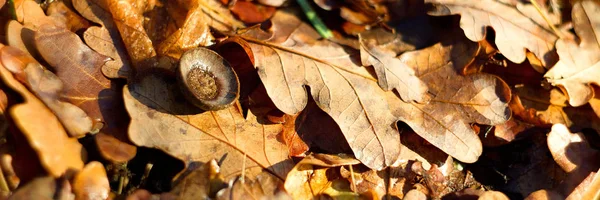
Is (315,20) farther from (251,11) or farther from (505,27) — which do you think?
(505,27)

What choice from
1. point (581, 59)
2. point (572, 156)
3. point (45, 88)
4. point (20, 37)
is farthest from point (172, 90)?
point (581, 59)

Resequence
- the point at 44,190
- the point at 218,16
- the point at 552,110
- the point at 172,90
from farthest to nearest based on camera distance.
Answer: the point at 552,110 → the point at 218,16 → the point at 172,90 → the point at 44,190

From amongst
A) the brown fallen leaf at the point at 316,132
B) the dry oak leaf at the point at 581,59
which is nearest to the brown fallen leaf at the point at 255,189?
the brown fallen leaf at the point at 316,132

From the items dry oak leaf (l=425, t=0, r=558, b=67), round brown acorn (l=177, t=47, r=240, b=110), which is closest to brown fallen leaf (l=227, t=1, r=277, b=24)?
round brown acorn (l=177, t=47, r=240, b=110)

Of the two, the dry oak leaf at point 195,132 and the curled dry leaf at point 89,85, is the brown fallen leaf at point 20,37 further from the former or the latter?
the dry oak leaf at point 195,132

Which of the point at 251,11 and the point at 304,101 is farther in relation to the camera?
the point at 251,11

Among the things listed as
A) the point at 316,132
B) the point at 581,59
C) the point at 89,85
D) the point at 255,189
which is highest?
the point at 89,85

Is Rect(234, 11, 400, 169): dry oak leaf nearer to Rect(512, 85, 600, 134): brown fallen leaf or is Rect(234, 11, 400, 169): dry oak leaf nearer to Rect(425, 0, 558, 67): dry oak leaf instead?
Rect(425, 0, 558, 67): dry oak leaf
